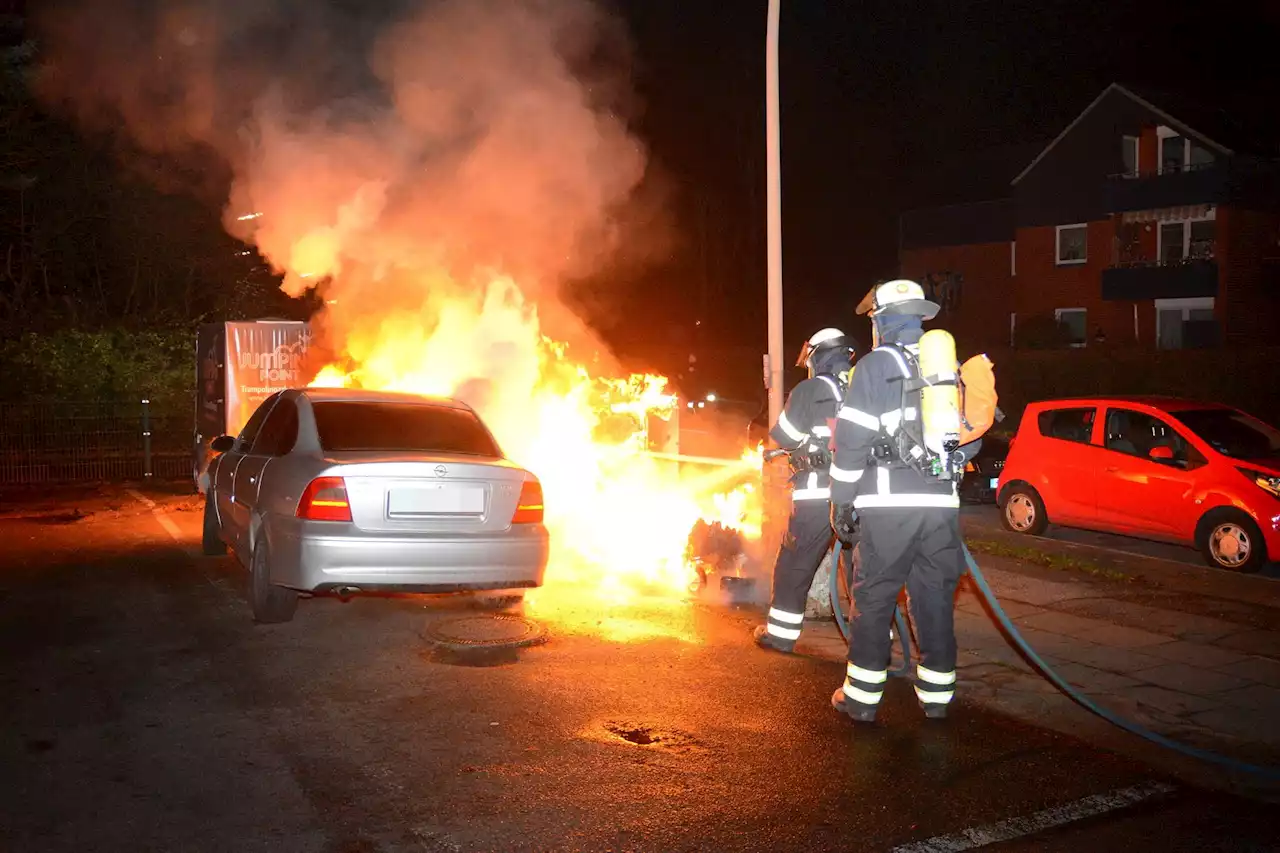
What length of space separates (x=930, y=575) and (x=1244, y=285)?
27.3 meters

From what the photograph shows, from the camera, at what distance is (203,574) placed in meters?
9.07

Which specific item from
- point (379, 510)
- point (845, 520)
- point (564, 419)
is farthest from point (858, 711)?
point (564, 419)

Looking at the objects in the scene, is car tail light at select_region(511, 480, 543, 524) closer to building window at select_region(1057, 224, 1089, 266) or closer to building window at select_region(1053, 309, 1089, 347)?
building window at select_region(1053, 309, 1089, 347)

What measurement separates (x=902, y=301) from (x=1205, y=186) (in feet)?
88.7

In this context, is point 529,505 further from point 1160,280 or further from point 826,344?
point 1160,280

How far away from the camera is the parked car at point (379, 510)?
264 inches

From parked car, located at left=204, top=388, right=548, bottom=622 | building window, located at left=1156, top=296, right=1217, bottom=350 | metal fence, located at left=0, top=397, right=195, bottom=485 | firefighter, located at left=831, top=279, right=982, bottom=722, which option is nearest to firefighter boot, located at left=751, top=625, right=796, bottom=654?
firefighter, located at left=831, top=279, right=982, bottom=722

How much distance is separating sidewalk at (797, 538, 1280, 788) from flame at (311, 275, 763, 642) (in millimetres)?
2460

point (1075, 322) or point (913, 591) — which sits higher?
point (1075, 322)

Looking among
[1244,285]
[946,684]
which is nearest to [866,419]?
[946,684]

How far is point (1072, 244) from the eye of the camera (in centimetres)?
3288

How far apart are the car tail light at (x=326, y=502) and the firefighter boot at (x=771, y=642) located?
2583mm

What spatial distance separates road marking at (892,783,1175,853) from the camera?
404 centimetres

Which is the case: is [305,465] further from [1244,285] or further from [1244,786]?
[1244,285]
